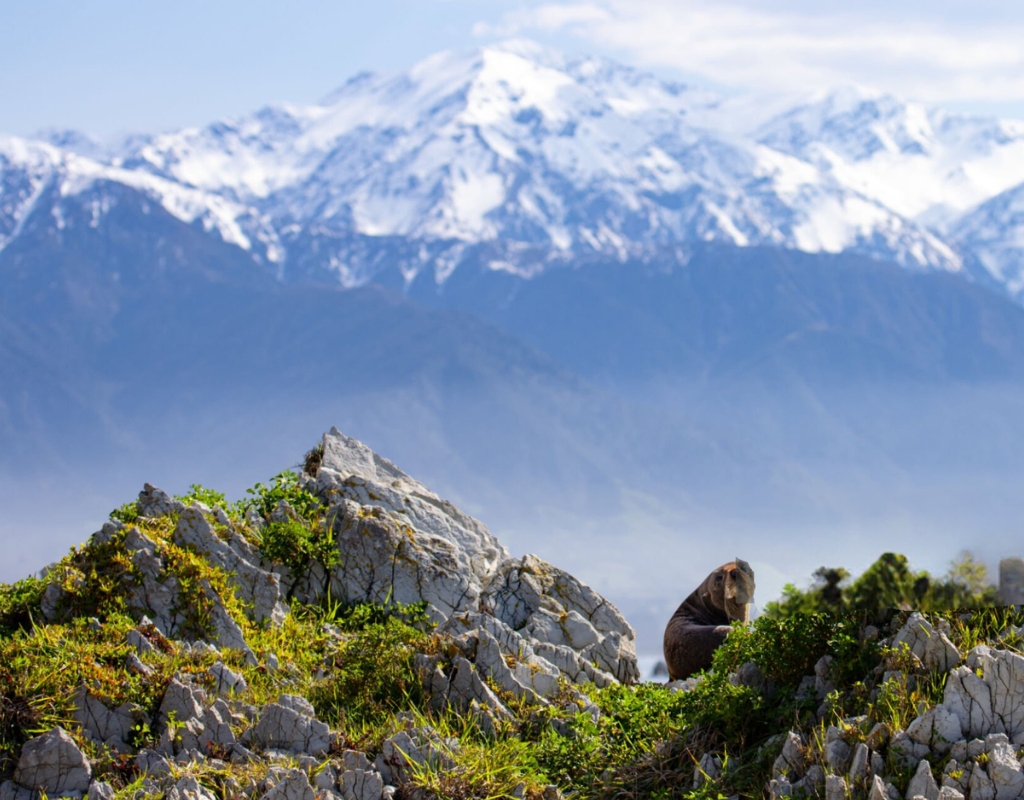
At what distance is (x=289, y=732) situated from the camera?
39.2 ft

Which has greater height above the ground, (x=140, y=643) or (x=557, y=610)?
(x=557, y=610)

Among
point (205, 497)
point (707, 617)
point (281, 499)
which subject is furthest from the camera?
point (205, 497)

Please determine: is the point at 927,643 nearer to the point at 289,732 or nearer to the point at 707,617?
the point at 707,617

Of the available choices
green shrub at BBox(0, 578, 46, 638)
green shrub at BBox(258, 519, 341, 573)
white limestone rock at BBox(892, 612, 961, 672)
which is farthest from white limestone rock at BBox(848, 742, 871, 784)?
green shrub at BBox(0, 578, 46, 638)

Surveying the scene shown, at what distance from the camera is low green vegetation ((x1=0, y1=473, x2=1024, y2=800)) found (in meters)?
10.3

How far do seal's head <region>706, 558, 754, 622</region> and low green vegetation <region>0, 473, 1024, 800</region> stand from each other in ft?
4.51

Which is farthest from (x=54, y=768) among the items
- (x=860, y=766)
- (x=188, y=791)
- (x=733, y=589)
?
(x=733, y=589)

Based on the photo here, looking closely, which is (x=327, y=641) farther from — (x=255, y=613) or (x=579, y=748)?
(x=579, y=748)

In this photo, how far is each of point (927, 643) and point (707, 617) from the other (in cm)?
553

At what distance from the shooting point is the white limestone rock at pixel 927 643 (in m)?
10.3

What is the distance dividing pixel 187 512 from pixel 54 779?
17.7ft

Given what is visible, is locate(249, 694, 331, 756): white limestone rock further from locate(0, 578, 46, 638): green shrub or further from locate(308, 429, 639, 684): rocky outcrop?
locate(0, 578, 46, 638): green shrub

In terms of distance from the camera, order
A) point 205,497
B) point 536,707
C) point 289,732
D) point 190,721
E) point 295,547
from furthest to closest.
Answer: point 205,497
point 295,547
point 536,707
point 190,721
point 289,732

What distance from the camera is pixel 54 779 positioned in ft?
38.0
